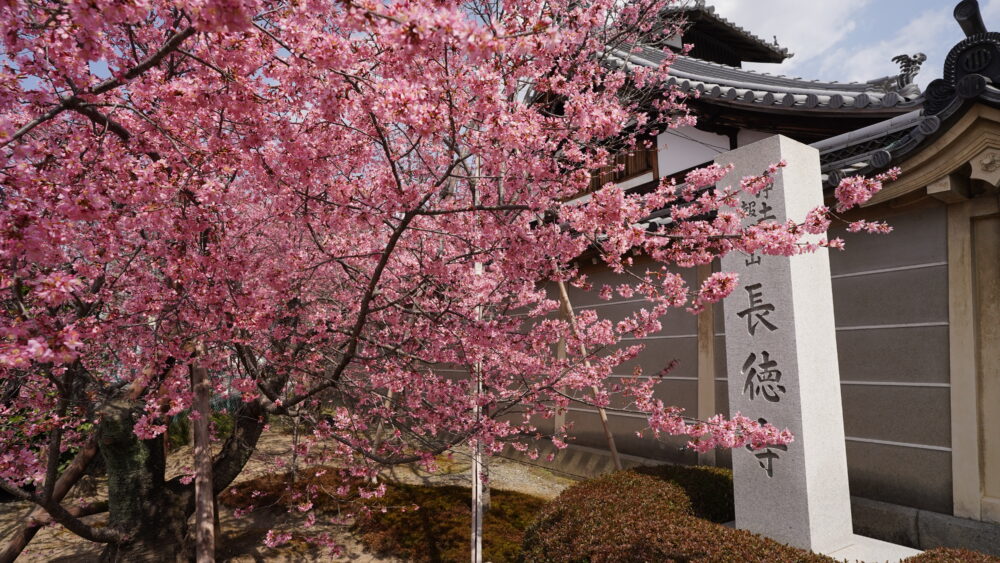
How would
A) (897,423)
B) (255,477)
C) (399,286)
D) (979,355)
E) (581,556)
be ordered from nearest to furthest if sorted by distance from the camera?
(581,556) < (979,355) < (897,423) < (399,286) < (255,477)

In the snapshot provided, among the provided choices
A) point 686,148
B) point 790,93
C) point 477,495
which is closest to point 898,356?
point 790,93

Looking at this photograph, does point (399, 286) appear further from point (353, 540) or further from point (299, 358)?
point (353, 540)

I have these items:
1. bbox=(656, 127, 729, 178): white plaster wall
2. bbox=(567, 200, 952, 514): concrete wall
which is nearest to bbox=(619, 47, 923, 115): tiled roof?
bbox=(656, 127, 729, 178): white plaster wall

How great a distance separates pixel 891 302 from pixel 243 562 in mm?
8682

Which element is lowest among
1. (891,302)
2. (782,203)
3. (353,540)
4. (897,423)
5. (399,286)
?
(353,540)

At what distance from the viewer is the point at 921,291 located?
5684mm

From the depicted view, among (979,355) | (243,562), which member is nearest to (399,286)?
(243,562)

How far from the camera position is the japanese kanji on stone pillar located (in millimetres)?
5184

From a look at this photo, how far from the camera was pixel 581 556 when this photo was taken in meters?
4.79

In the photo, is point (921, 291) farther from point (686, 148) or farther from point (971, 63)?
point (686, 148)

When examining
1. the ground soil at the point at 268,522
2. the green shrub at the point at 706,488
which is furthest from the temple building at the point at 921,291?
the ground soil at the point at 268,522

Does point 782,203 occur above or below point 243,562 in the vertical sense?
above

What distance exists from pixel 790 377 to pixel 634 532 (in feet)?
7.60

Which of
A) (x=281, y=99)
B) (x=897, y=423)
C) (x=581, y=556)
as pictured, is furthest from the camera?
(x=897, y=423)
